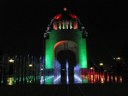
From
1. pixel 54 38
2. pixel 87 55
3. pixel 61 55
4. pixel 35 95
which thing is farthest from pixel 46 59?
pixel 35 95

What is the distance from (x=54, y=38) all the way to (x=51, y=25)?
3796mm

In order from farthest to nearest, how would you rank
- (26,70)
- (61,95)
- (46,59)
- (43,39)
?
1. (43,39)
2. (46,59)
3. (26,70)
4. (61,95)

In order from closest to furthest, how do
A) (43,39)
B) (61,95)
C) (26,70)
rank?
1. (61,95)
2. (26,70)
3. (43,39)

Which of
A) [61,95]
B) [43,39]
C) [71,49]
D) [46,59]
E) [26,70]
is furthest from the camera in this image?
[71,49]

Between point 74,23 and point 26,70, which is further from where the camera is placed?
point 74,23

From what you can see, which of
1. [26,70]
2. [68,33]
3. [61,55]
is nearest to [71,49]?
[61,55]

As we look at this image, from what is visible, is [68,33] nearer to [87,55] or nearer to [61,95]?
[87,55]

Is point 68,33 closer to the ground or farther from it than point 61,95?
farther from it

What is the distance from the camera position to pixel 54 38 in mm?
43688

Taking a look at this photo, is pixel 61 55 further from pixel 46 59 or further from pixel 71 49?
pixel 46 59

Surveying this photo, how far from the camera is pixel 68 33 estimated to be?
4328 cm

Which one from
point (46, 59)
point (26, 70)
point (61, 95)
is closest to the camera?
point (61, 95)

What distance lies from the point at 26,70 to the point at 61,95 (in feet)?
87.0

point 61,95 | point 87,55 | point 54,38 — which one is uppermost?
point 54,38
